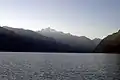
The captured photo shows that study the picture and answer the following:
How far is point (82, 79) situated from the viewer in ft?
90.8

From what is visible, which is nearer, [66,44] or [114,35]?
[114,35]

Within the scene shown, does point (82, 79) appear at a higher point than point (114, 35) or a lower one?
lower

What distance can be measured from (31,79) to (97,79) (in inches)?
349

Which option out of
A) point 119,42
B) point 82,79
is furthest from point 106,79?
point 119,42

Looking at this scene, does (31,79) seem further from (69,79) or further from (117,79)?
(117,79)

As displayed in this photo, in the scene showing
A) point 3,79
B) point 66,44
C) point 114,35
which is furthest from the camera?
point 66,44

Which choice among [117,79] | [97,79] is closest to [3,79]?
[97,79]

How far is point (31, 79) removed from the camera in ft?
89.2

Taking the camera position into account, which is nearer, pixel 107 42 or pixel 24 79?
pixel 24 79

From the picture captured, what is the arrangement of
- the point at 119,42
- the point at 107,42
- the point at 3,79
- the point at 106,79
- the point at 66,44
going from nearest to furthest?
the point at 3,79, the point at 106,79, the point at 119,42, the point at 107,42, the point at 66,44

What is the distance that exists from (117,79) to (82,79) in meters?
4.80

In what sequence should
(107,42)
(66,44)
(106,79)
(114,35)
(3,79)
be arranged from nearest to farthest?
(3,79) → (106,79) → (114,35) → (107,42) → (66,44)

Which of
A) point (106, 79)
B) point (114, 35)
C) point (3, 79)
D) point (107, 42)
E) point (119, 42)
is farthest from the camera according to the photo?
point (107, 42)

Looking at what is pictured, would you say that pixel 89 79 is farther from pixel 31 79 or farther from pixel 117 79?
pixel 31 79
